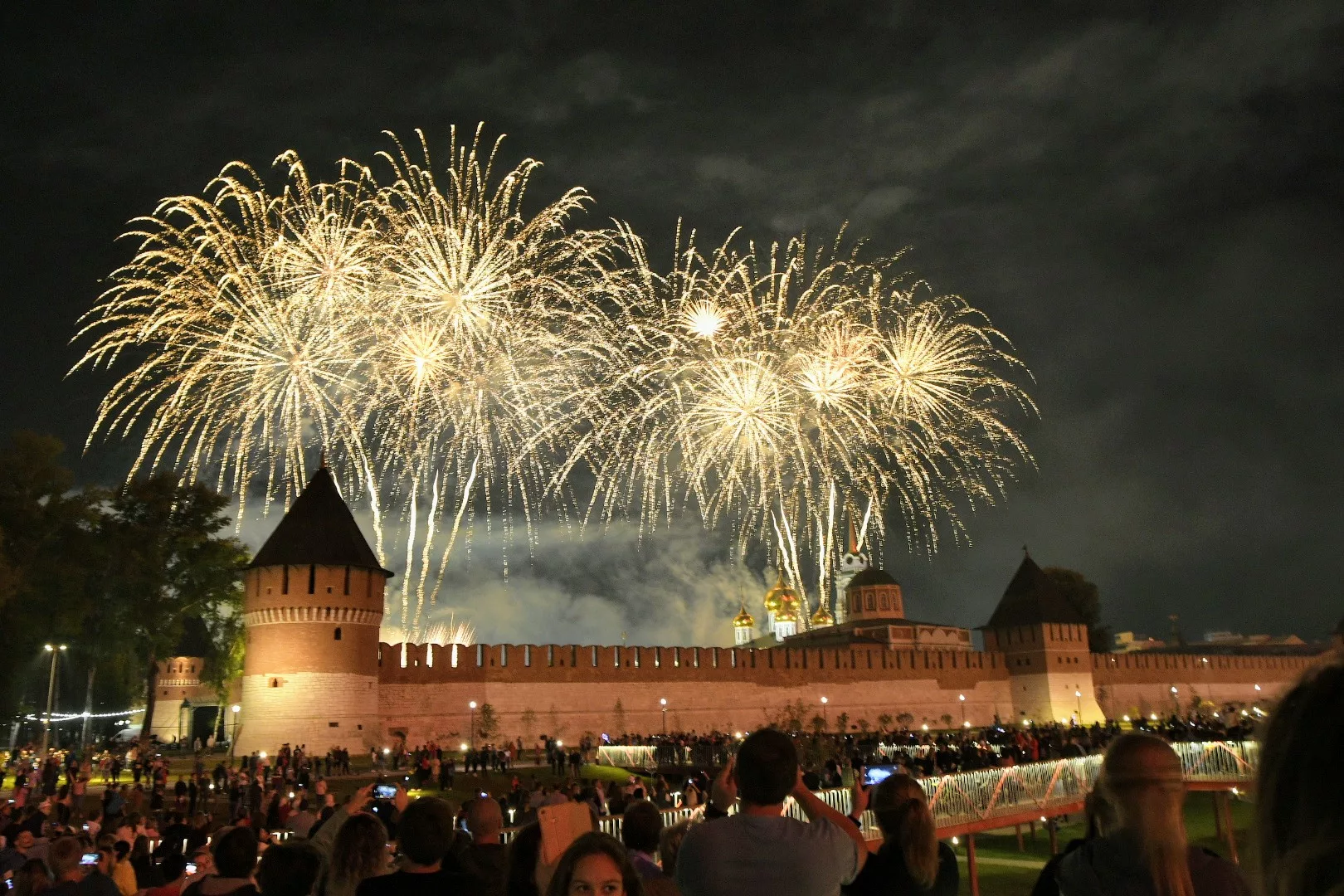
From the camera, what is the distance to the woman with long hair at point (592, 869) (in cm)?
291

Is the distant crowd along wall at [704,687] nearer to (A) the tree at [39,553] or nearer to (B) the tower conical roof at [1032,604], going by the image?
(B) the tower conical roof at [1032,604]

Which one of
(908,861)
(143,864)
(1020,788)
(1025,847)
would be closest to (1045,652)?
(1025,847)

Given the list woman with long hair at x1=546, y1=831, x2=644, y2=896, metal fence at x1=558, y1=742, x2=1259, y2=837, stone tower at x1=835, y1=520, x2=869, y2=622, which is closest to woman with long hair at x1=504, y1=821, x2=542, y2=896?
woman with long hair at x1=546, y1=831, x2=644, y2=896

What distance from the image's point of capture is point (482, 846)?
15.4 ft

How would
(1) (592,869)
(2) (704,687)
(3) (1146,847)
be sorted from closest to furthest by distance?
(3) (1146,847)
(1) (592,869)
(2) (704,687)

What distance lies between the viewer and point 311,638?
3369cm

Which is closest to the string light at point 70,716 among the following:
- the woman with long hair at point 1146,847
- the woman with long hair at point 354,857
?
the woman with long hair at point 354,857

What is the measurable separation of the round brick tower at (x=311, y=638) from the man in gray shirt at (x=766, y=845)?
3176 centimetres

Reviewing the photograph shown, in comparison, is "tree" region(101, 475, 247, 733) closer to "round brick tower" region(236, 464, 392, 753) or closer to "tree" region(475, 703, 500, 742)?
"round brick tower" region(236, 464, 392, 753)

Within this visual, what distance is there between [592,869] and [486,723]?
35134 millimetres

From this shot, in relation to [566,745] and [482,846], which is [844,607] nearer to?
[566,745]

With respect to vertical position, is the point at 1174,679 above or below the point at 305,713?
above

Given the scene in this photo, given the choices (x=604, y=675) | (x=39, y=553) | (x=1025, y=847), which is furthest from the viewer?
(x=604, y=675)

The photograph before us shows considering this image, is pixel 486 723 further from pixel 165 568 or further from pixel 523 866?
pixel 523 866
